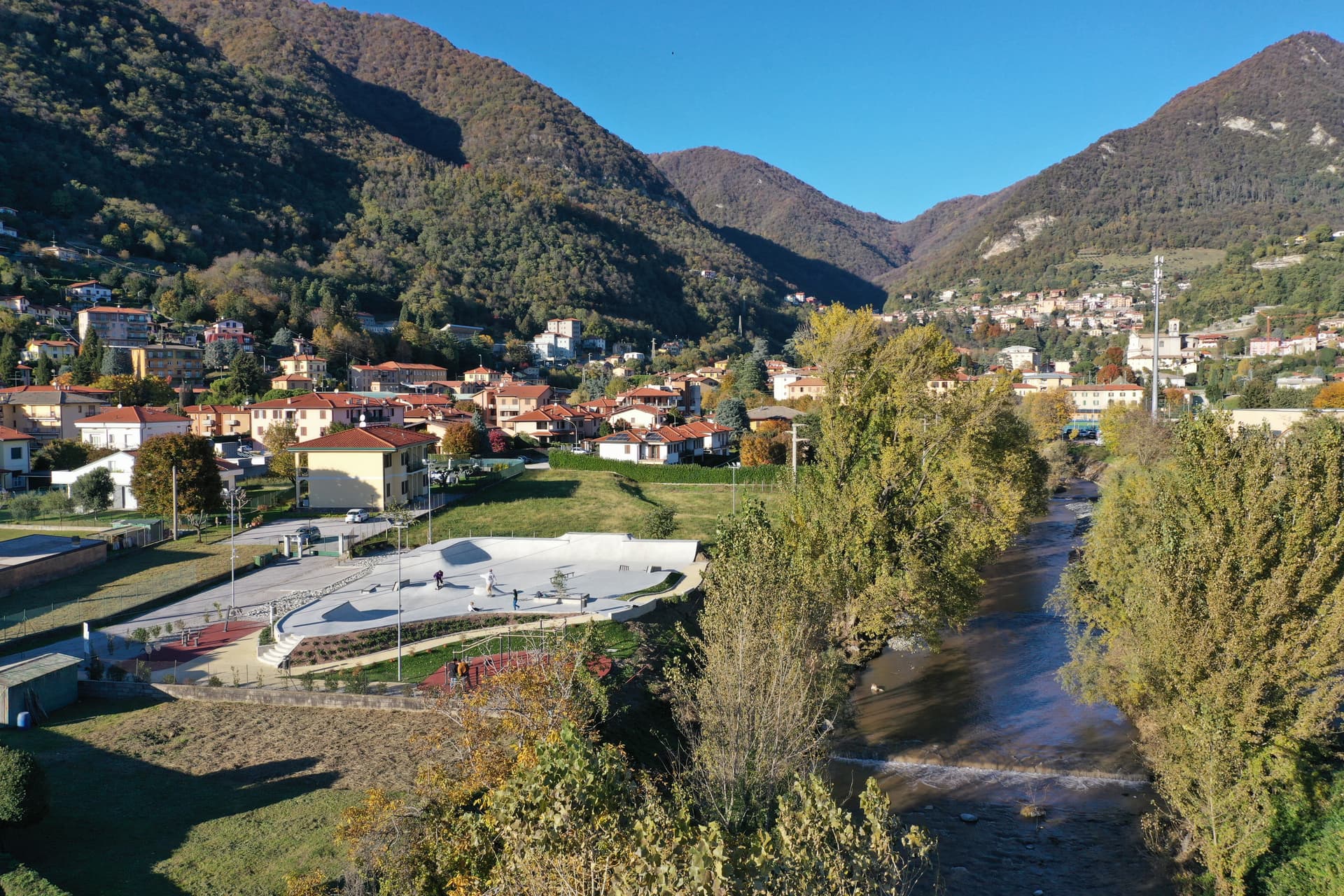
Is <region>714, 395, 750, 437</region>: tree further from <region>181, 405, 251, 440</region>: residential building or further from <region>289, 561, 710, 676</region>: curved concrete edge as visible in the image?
<region>289, 561, 710, 676</region>: curved concrete edge

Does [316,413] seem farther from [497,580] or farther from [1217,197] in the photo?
[1217,197]

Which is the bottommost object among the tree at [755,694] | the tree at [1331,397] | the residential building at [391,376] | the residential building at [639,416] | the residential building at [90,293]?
the tree at [755,694]

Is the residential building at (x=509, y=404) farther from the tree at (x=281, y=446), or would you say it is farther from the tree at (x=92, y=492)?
the tree at (x=92, y=492)

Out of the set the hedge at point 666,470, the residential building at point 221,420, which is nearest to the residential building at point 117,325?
the residential building at point 221,420

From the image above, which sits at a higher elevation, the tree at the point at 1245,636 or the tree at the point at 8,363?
the tree at the point at 8,363

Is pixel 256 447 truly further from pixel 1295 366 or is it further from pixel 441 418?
pixel 1295 366

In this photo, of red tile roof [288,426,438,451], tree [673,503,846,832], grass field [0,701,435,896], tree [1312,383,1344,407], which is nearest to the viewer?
grass field [0,701,435,896]

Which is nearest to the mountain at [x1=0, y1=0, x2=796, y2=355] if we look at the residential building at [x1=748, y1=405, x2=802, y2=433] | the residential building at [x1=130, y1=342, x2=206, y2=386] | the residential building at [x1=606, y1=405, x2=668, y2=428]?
the residential building at [x1=130, y1=342, x2=206, y2=386]
